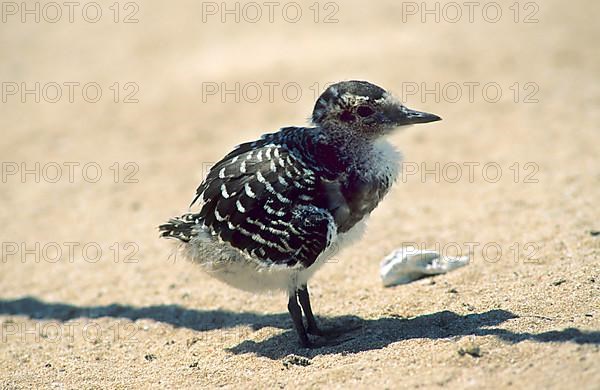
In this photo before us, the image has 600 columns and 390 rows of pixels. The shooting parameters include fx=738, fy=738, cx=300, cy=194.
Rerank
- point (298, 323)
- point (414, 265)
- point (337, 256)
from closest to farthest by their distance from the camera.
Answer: point (298, 323) < point (414, 265) < point (337, 256)

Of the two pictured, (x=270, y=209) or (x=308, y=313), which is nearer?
(x=270, y=209)

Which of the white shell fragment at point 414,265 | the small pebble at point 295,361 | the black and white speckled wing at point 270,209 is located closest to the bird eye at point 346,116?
the black and white speckled wing at point 270,209

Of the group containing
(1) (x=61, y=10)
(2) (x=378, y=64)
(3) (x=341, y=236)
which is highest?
(1) (x=61, y=10)

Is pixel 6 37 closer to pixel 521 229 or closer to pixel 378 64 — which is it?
pixel 378 64

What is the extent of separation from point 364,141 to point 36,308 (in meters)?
3.89

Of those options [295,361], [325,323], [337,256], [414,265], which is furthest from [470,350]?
[337,256]

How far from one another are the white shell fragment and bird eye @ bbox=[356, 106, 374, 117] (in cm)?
156

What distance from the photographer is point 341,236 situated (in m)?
5.64

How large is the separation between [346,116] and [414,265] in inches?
66.0

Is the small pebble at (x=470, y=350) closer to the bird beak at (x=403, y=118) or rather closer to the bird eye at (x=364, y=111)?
the bird beak at (x=403, y=118)

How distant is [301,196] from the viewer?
5.49 meters

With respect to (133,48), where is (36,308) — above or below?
below

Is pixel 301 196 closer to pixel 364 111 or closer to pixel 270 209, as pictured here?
pixel 270 209

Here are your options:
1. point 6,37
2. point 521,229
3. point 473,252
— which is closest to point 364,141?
point 473,252
